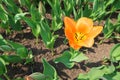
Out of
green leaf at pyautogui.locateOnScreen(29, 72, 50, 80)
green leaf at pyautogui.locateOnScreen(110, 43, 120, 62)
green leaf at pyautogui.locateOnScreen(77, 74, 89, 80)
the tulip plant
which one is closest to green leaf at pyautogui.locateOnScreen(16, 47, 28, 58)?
the tulip plant

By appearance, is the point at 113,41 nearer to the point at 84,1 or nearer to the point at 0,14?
the point at 84,1

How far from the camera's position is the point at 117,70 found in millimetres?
1933

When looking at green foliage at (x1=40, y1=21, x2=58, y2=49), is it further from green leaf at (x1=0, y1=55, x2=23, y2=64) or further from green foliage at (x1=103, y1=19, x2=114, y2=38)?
green foliage at (x1=103, y1=19, x2=114, y2=38)

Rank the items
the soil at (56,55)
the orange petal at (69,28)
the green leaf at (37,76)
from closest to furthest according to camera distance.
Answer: the green leaf at (37,76) < the orange petal at (69,28) < the soil at (56,55)

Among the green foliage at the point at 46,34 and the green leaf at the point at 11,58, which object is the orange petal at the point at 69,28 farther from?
the green leaf at the point at 11,58

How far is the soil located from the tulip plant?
31mm

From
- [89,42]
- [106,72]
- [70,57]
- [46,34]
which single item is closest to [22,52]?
[46,34]

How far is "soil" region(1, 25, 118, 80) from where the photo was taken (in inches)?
74.4

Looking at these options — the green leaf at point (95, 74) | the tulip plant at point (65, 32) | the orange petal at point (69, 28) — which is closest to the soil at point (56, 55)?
the tulip plant at point (65, 32)

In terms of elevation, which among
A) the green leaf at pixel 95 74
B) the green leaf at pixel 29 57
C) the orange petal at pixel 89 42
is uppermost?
the orange petal at pixel 89 42

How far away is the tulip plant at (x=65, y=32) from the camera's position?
1649 mm

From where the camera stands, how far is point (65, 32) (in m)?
1.57

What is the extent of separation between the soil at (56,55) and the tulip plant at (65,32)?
31 millimetres

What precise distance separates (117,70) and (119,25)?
0.31 metres
